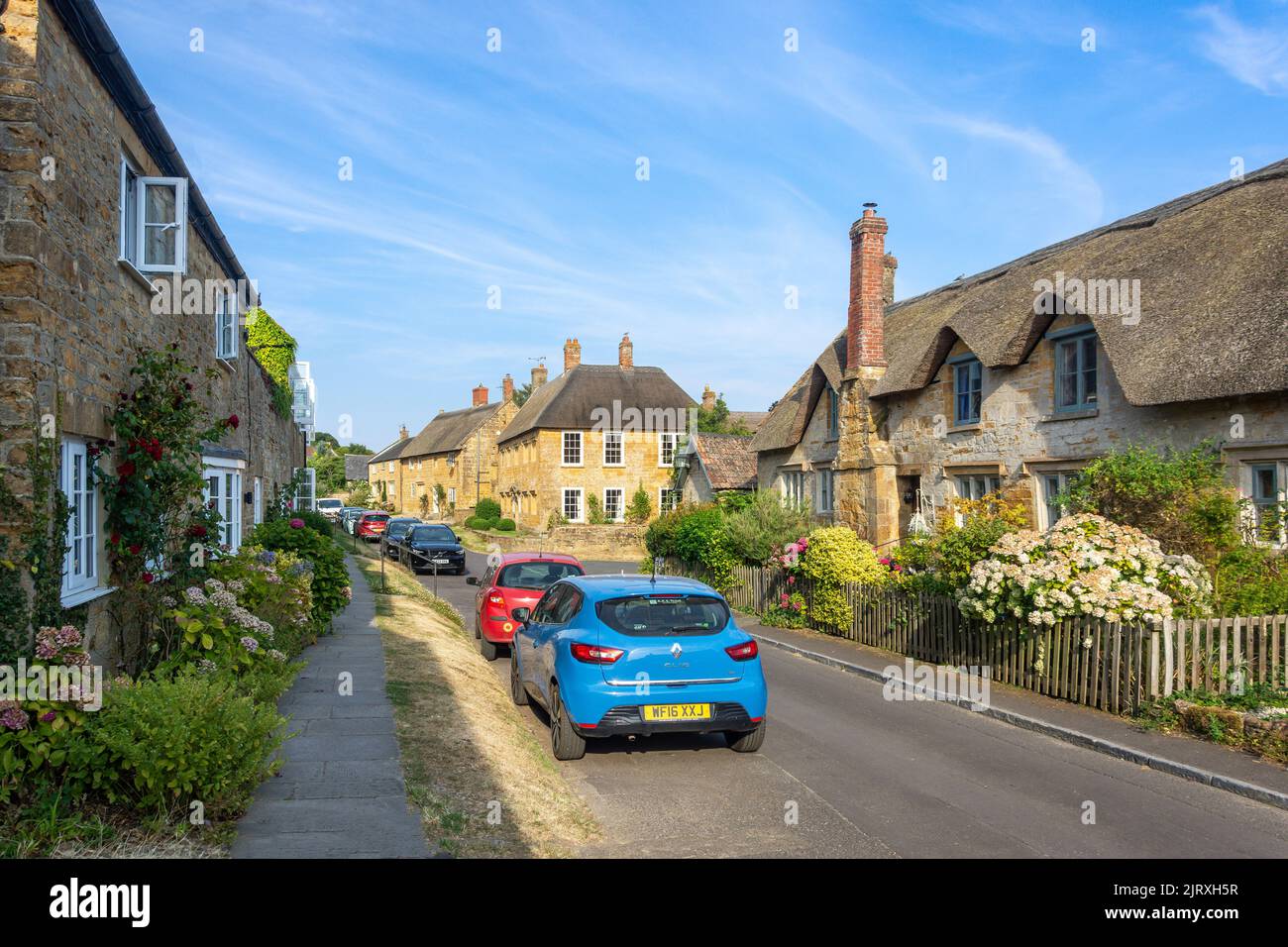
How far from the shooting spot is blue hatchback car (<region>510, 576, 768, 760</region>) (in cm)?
817

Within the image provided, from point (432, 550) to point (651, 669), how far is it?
2450 centimetres

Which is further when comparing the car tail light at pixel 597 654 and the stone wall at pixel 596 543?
the stone wall at pixel 596 543

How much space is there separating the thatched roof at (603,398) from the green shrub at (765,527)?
29.4m

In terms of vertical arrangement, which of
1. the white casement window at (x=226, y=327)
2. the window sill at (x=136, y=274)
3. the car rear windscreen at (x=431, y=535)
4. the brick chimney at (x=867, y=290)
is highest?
the brick chimney at (x=867, y=290)

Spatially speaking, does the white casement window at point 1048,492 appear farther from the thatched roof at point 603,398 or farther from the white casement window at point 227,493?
the thatched roof at point 603,398

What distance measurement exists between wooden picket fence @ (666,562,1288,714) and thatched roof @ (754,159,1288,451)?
14.6ft

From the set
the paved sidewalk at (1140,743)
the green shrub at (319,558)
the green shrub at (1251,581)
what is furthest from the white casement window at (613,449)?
the green shrub at (1251,581)

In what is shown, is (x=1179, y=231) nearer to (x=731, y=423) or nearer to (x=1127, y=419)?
(x=1127, y=419)

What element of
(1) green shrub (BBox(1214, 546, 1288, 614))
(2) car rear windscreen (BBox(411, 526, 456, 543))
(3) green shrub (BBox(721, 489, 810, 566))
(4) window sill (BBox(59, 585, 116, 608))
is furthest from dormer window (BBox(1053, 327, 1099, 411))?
(2) car rear windscreen (BBox(411, 526, 456, 543))

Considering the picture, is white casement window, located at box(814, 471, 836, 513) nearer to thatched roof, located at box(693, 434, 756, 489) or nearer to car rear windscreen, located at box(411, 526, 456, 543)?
thatched roof, located at box(693, 434, 756, 489)

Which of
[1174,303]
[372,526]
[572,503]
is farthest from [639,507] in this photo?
[1174,303]

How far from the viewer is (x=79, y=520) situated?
7953mm

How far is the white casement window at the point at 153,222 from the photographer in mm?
9500
